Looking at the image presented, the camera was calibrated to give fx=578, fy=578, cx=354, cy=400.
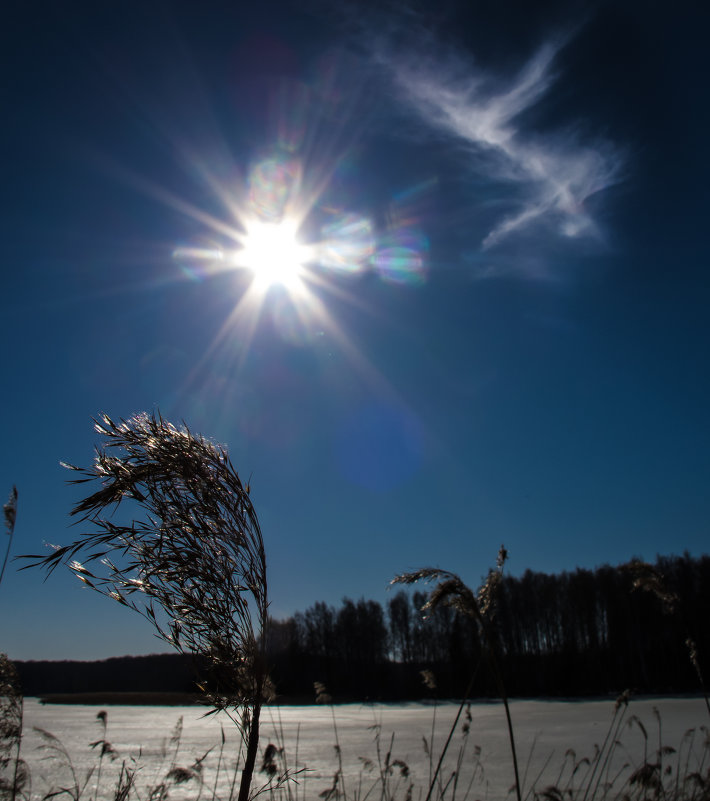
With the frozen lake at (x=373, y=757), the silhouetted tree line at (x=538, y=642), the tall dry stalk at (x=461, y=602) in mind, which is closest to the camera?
the tall dry stalk at (x=461, y=602)

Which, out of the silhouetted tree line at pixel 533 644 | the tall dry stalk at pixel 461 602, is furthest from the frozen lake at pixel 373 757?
the silhouetted tree line at pixel 533 644

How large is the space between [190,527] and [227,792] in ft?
30.9

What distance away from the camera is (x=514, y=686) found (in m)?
58.7

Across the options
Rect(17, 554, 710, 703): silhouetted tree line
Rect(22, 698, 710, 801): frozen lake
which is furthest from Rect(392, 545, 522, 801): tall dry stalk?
Rect(17, 554, 710, 703): silhouetted tree line

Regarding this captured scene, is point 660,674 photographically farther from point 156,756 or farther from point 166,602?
point 166,602

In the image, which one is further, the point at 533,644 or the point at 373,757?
the point at 533,644

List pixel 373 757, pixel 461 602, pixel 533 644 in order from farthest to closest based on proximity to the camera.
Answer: pixel 533 644 → pixel 373 757 → pixel 461 602

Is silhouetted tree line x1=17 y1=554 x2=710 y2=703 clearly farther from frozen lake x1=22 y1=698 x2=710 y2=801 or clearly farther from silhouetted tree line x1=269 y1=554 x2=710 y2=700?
frozen lake x1=22 y1=698 x2=710 y2=801

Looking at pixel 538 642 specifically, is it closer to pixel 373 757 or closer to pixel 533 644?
pixel 533 644

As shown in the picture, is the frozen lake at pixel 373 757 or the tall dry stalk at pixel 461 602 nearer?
the tall dry stalk at pixel 461 602

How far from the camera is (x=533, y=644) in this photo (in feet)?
232

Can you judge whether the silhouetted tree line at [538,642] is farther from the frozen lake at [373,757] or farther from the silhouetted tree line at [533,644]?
the frozen lake at [373,757]

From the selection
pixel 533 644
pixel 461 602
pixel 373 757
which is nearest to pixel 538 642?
pixel 533 644

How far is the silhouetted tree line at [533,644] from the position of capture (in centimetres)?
5594
